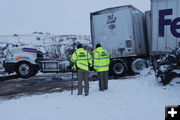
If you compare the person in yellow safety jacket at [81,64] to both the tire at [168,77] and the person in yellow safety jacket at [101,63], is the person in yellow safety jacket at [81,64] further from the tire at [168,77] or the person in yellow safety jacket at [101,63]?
the tire at [168,77]

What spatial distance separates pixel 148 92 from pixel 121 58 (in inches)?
197

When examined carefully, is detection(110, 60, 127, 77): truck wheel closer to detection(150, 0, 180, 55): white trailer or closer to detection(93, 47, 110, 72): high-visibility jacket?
detection(150, 0, 180, 55): white trailer

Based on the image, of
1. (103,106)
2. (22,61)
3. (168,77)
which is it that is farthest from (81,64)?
(22,61)

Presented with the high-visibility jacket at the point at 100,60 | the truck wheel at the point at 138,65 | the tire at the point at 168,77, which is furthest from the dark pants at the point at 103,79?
the truck wheel at the point at 138,65

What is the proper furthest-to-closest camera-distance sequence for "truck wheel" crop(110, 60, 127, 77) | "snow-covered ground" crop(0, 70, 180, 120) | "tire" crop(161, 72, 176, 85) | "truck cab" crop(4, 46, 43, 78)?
"truck cab" crop(4, 46, 43, 78), "truck wheel" crop(110, 60, 127, 77), "tire" crop(161, 72, 176, 85), "snow-covered ground" crop(0, 70, 180, 120)

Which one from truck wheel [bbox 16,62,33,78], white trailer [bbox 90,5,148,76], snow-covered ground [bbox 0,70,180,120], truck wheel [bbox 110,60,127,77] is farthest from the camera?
truck wheel [bbox 16,62,33,78]

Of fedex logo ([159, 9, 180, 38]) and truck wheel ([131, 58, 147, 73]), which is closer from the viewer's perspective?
fedex logo ([159, 9, 180, 38])

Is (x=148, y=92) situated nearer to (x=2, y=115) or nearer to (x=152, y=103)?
(x=152, y=103)

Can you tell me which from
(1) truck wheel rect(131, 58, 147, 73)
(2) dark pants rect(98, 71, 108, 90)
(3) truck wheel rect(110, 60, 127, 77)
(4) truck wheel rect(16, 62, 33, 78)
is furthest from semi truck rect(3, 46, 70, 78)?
(2) dark pants rect(98, 71, 108, 90)

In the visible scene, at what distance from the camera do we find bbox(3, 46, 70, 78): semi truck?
12.2m

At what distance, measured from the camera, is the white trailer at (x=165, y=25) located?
9.41 m

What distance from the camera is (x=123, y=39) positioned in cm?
1098

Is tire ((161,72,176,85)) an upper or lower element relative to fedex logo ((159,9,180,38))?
lower

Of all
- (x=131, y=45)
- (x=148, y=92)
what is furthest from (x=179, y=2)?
(x=148, y=92)
